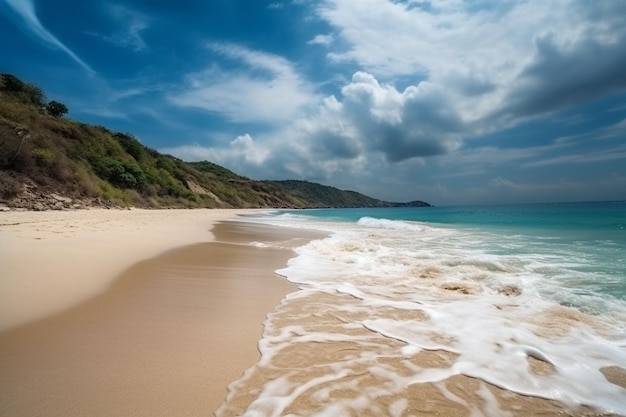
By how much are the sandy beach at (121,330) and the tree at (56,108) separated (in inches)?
1726

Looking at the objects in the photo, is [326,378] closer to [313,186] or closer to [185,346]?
[185,346]

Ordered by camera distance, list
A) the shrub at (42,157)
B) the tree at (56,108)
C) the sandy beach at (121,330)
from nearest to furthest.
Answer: the sandy beach at (121,330)
the shrub at (42,157)
the tree at (56,108)

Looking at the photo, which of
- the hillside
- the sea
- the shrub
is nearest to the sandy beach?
the sea

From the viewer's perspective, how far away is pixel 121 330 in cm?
288

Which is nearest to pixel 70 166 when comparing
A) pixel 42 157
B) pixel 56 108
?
pixel 42 157

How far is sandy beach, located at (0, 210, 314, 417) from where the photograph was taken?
1.91 m

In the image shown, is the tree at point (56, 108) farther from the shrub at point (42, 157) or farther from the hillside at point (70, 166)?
the shrub at point (42, 157)

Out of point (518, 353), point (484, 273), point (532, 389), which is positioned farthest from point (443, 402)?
point (484, 273)

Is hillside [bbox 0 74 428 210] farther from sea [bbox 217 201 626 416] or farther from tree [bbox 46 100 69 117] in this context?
sea [bbox 217 201 626 416]

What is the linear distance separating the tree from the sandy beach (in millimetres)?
43852

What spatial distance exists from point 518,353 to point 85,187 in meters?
26.4

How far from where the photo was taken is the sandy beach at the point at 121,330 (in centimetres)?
191

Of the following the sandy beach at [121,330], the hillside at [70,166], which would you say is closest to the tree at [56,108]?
the hillside at [70,166]

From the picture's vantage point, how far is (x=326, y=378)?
A: 2.27 metres
